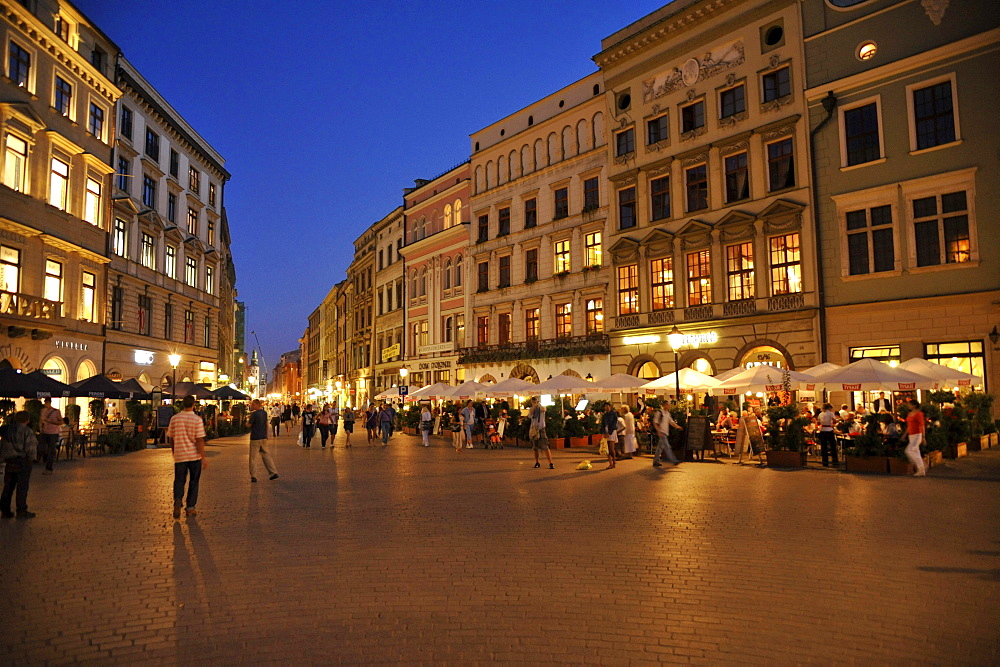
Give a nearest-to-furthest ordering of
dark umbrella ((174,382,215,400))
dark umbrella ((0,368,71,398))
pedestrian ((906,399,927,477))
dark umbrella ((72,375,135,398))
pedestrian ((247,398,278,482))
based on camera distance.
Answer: pedestrian ((247,398,278,482)) → pedestrian ((906,399,927,477)) → dark umbrella ((0,368,71,398)) → dark umbrella ((72,375,135,398)) → dark umbrella ((174,382,215,400))

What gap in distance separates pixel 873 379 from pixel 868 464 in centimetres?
296

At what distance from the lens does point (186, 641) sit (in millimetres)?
5484

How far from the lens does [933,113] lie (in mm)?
26281

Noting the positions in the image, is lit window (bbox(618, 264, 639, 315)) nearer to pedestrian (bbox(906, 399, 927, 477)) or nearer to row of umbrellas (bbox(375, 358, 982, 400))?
row of umbrellas (bbox(375, 358, 982, 400))

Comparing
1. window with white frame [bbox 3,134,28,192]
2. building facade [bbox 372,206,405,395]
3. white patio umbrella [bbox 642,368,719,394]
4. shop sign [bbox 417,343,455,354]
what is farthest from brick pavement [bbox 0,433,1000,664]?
building facade [bbox 372,206,405,395]

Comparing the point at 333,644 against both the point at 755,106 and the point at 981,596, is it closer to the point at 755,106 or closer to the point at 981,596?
the point at 981,596

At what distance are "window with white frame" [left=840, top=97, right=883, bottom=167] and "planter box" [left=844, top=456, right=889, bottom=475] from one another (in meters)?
14.6

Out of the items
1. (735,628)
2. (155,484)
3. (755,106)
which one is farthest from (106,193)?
(735,628)

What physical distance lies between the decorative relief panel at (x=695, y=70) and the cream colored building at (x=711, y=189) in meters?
0.06

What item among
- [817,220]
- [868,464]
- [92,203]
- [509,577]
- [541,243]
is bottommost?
[509,577]

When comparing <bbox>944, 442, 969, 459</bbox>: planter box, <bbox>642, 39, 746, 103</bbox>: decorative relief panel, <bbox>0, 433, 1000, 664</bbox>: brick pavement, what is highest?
<bbox>642, 39, 746, 103</bbox>: decorative relief panel

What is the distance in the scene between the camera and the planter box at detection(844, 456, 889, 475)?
56.2 ft

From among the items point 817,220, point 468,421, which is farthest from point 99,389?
point 817,220

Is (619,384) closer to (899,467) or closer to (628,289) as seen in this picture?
(628,289)
